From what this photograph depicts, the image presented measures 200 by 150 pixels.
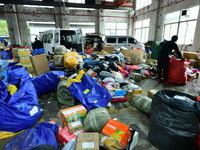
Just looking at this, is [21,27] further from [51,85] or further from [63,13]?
[51,85]

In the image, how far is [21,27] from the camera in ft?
35.8

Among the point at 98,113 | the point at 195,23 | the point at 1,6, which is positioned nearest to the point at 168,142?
the point at 98,113

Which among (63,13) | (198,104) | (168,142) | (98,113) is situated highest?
(63,13)

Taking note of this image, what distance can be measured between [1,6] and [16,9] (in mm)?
1036

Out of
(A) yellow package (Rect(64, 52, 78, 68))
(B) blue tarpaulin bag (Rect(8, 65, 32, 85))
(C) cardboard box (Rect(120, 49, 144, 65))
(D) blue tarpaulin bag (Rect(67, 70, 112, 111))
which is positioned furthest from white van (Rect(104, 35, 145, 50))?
(D) blue tarpaulin bag (Rect(67, 70, 112, 111))

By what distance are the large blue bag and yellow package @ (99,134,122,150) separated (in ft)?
4.10

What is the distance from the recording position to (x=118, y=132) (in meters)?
1.41

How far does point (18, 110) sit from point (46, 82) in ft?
4.00

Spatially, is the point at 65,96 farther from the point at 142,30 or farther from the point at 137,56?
the point at 142,30

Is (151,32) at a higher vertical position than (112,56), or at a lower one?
higher

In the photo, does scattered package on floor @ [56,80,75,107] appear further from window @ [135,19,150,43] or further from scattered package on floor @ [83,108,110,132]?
window @ [135,19,150,43]

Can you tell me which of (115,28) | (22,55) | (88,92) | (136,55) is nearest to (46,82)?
(88,92)

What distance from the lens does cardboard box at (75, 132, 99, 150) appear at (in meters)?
1.19

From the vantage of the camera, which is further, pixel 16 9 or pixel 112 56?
pixel 16 9
